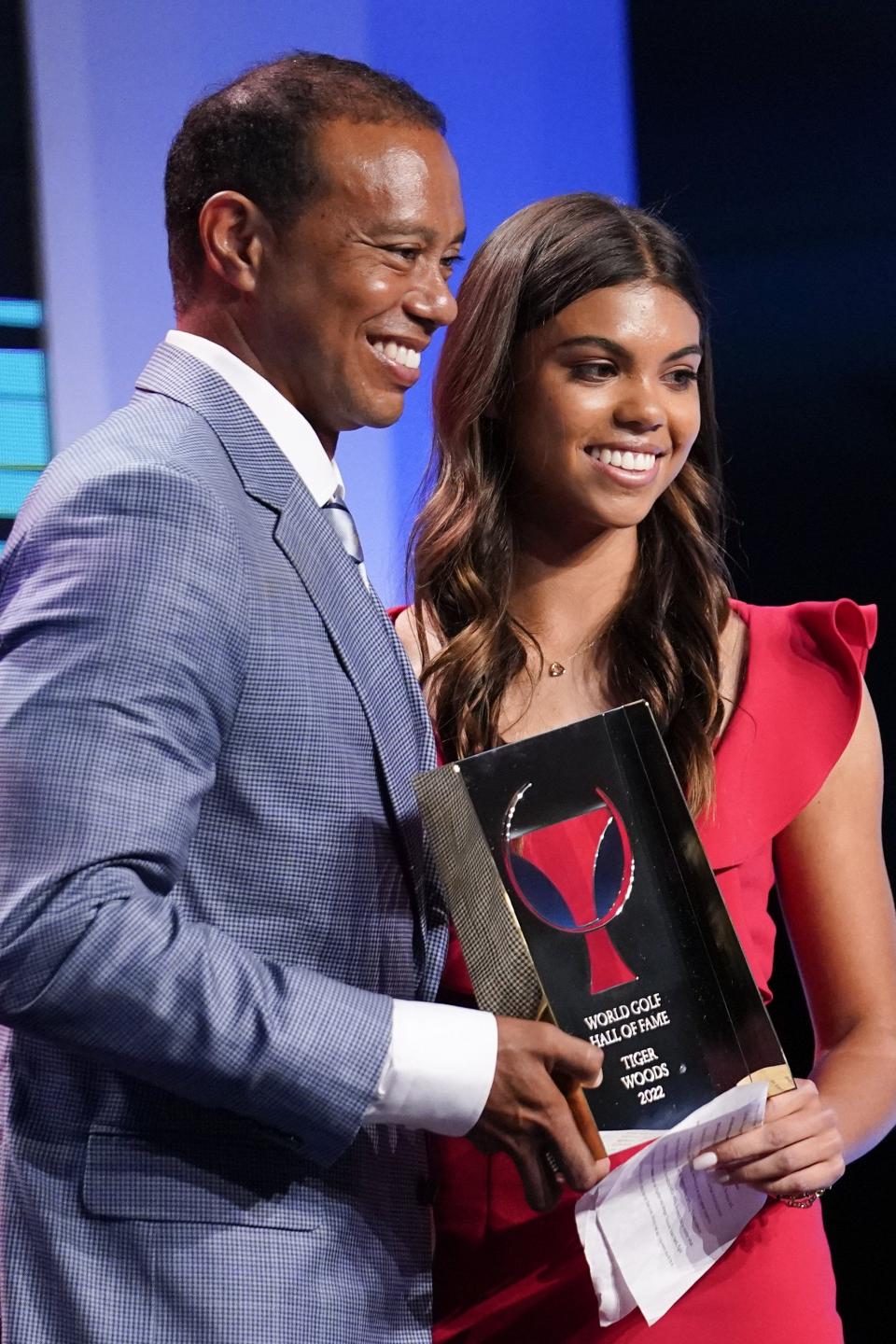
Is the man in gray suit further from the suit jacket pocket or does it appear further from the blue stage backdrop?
the blue stage backdrop

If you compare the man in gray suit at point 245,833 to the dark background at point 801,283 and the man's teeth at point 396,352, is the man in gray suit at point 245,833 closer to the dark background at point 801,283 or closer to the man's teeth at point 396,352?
the man's teeth at point 396,352

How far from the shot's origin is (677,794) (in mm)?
1392

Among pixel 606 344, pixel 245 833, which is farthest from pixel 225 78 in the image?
pixel 245 833

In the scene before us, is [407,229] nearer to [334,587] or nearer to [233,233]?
[233,233]

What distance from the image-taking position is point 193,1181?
129cm

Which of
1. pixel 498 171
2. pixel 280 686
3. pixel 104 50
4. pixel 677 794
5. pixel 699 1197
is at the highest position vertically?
pixel 104 50

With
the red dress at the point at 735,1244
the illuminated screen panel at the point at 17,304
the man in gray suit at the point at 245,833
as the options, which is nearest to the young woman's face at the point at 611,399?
the red dress at the point at 735,1244

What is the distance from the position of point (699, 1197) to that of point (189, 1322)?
1.49ft

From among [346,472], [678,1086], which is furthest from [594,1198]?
[346,472]

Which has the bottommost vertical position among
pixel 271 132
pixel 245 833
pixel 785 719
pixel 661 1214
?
pixel 661 1214

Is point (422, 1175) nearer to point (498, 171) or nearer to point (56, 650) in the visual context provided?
point (56, 650)

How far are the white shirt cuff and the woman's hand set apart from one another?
0.26 m

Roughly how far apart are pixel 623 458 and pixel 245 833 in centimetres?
82

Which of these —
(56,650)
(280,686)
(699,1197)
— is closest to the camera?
(56,650)
